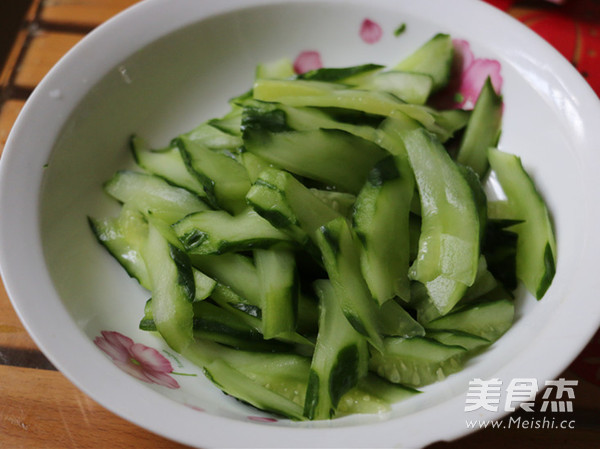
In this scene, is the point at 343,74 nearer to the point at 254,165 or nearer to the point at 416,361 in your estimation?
the point at 254,165

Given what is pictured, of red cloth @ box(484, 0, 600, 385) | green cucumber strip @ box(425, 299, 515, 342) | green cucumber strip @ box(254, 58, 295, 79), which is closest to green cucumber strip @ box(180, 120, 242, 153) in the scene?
green cucumber strip @ box(254, 58, 295, 79)

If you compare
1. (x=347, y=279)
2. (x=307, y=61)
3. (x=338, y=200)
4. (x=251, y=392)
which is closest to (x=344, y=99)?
(x=338, y=200)

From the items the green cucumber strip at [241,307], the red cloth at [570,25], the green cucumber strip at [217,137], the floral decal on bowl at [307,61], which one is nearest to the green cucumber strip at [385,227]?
the green cucumber strip at [241,307]

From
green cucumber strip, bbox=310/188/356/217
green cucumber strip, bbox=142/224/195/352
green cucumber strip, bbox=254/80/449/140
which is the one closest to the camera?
green cucumber strip, bbox=142/224/195/352

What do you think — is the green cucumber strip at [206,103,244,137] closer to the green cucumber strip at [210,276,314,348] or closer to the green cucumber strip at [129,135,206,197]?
the green cucumber strip at [129,135,206,197]

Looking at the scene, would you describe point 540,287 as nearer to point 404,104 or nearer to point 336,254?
point 336,254

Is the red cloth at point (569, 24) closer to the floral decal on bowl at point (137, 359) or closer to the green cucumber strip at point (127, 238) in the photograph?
the green cucumber strip at point (127, 238)
